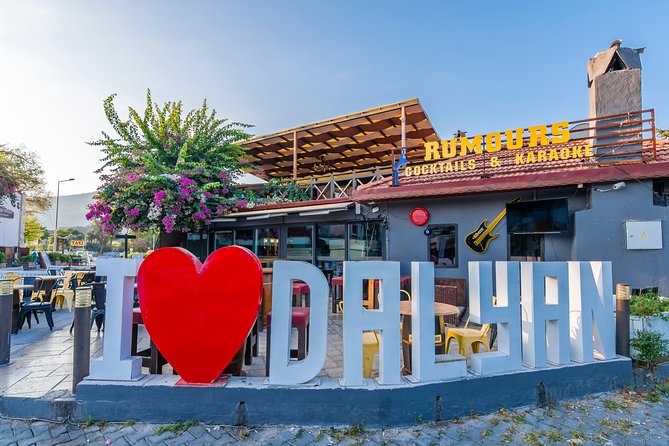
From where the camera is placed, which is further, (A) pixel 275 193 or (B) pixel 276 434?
(A) pixel 275 193

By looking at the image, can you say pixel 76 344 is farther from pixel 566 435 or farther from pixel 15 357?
pixel 566 435

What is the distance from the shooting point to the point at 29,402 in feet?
10.7

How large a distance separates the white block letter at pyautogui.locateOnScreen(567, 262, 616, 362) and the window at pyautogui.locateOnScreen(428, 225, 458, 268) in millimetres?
4188

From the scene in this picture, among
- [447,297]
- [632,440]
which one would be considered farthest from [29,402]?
[447,297]

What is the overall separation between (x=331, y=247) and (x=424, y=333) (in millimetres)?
6958

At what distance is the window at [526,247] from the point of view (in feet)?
25.1

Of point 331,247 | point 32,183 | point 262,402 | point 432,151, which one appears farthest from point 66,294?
point 32,183

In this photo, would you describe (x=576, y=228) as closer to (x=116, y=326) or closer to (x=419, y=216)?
(x=419, y=216)

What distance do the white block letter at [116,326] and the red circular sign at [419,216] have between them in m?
6.62

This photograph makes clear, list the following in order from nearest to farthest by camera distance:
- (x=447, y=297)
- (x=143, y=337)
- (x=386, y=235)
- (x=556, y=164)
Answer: (x=143, y=337), (x=447, y=297), (x=556, y=164), (x=386, y=235)

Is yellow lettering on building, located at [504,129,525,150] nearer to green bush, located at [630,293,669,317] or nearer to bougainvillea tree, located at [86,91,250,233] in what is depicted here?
green bush, located at [630,293,669,317]

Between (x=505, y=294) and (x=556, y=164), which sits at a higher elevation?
(x=556, y=164)

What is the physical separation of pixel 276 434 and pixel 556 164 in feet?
25.5

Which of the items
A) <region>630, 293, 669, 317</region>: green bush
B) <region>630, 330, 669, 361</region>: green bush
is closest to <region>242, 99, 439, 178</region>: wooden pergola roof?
<region>630, 293, 669, 317</region>: green bush
